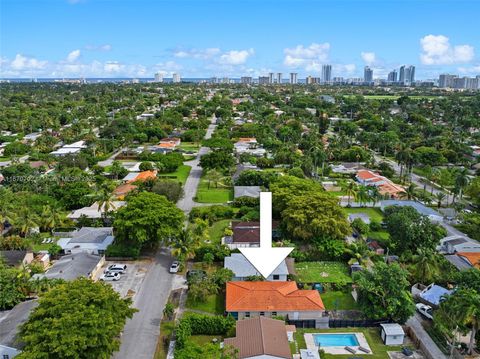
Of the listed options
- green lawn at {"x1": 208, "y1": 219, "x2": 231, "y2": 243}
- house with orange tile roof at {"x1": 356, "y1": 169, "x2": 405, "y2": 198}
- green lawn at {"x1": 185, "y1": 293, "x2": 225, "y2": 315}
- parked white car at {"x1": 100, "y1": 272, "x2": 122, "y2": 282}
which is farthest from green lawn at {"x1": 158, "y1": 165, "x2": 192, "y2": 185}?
green lawn at {"x1": 185, "y1": 293, "x2": 225, "y2": 315}

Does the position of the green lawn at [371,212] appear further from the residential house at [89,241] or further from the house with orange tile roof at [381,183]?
the residential house at [89,241]

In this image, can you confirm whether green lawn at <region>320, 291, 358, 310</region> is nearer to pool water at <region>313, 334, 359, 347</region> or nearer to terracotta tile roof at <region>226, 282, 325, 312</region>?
terracotta tile roof at <region>226, 282, 325, 312</region>

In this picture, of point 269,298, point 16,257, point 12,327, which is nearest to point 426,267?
point 269,298

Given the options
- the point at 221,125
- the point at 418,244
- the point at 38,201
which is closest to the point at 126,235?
the point at 38,201

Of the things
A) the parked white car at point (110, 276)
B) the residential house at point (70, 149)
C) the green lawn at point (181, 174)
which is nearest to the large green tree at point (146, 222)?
the parked white car at point (110, 276)

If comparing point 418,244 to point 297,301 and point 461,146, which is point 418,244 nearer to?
point 297,301
